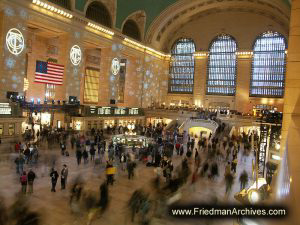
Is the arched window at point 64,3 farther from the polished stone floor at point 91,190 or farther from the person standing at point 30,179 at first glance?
the person standing at point 30,179

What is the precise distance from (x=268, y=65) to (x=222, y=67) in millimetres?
6284

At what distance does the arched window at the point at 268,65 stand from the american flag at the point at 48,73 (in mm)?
26914

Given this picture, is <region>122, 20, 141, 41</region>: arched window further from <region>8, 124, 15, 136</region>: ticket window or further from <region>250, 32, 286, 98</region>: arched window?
<region>8, 124, 15, 136</region>: ticket window

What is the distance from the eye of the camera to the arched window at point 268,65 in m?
37.4

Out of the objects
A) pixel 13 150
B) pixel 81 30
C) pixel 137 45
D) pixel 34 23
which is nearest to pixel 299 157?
pixel 13 150

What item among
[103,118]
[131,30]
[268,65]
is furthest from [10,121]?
[268,65]

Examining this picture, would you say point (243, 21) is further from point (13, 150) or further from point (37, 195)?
point (37, 195)

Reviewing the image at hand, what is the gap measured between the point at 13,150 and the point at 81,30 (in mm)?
14902

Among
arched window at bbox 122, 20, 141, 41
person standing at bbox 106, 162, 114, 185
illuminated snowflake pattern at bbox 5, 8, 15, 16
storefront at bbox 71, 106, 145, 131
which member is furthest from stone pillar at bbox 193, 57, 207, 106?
person standing at bbox 106, 162, 114, 185

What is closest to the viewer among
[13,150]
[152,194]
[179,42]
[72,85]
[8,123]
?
[152,194]

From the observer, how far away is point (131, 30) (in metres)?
35.9

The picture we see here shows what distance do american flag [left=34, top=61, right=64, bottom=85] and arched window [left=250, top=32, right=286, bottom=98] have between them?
26914mm

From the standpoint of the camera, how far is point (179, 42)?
1750 inches

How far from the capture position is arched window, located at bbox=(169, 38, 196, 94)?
43.8m
